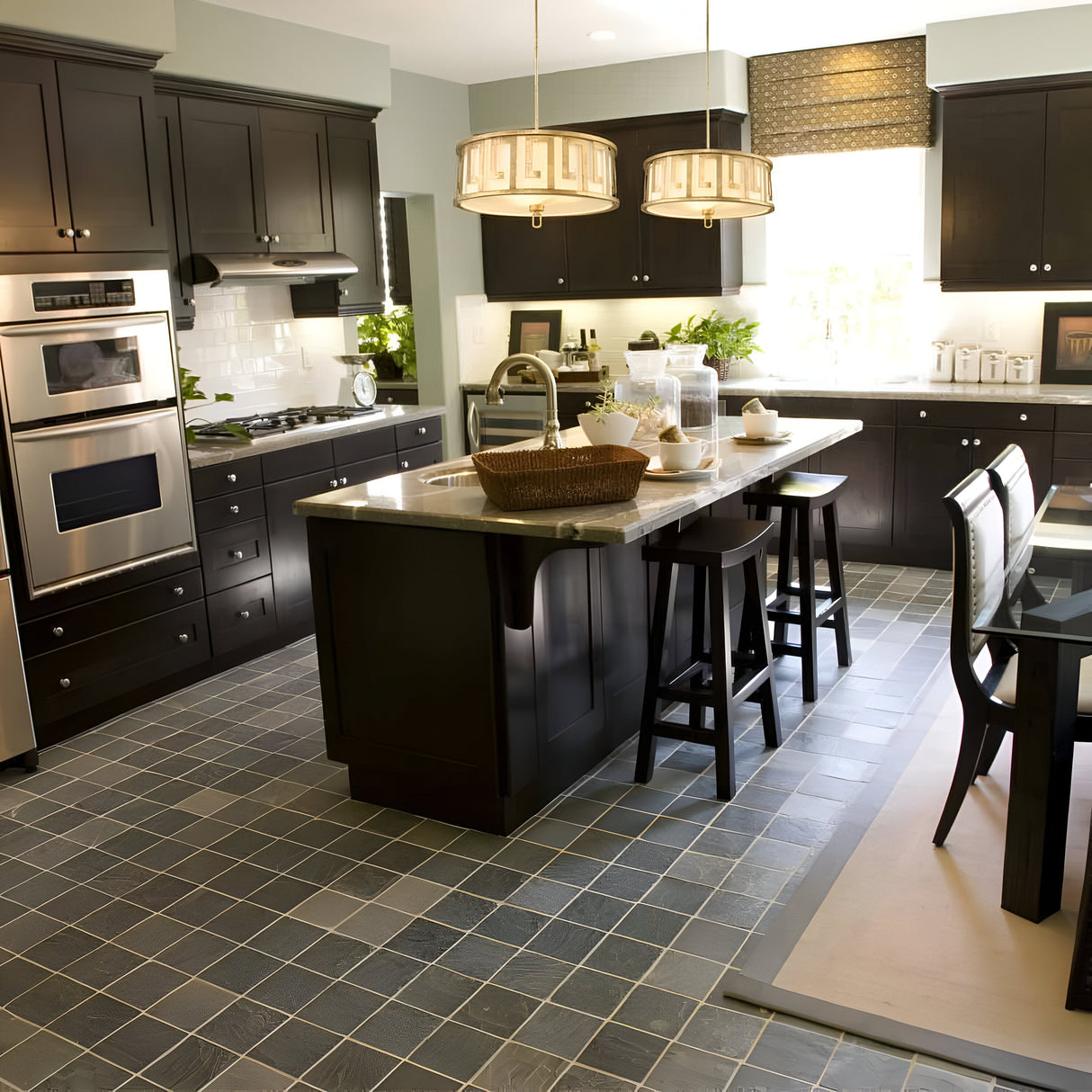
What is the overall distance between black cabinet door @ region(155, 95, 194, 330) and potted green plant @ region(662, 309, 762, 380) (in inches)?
116

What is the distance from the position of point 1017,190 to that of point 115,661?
482 centimetres

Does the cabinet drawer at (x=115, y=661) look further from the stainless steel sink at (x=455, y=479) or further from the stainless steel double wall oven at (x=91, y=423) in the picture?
the stainless steel sink at (x=455, y=479)

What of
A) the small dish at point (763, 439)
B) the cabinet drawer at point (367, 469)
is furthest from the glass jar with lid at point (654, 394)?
the cabinet drawer at point (367, 469)

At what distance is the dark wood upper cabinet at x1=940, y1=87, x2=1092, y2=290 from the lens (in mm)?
5441

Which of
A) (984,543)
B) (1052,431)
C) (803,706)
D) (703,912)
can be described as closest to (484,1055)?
(703,912)

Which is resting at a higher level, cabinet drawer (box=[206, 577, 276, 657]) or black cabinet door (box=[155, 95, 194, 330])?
black cabinet door (box=[155, 95, 194, 330])

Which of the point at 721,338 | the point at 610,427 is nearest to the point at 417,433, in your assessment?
the point at 721,338

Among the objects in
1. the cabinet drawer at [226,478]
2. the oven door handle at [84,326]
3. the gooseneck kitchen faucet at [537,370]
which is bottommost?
the cabinet drawer at [226,478]

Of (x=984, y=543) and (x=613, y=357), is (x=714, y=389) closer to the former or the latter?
(x=984, y=543)

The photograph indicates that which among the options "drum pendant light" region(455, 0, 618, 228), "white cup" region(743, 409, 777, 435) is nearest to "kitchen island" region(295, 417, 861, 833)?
"white cup" region(743, 409, 777, 435)

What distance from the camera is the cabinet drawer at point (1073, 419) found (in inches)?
211

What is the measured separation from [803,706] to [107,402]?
2796 millimetres

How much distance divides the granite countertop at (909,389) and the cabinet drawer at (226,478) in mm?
1737

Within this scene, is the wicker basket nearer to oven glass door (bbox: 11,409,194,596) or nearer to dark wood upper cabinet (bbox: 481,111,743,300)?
oven glass door (bbox: 11,409,194,596)
